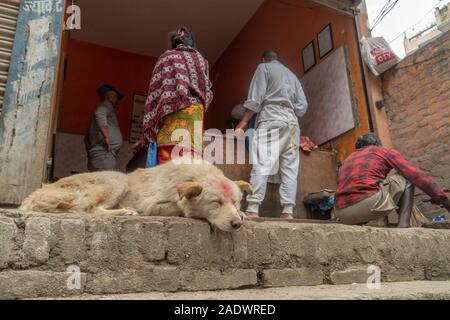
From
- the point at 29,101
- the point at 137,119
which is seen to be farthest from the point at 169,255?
the point at 137,119

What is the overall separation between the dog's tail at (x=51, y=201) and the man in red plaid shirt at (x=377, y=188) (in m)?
3.06

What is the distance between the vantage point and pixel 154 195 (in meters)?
3.01

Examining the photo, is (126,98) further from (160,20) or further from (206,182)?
(206,182)

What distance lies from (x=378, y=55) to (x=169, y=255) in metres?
5.25

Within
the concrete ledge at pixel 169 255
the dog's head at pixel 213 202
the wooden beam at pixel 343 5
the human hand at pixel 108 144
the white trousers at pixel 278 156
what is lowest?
the concrete ledge at pixel 169 255

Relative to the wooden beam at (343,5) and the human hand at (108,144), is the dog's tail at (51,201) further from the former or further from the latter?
the wooden beam at (343,5)

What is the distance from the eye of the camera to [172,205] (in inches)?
113

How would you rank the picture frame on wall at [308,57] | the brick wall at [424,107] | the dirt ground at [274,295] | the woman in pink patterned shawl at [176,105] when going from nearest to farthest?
the dirt ground at [274,295]
the woman in pink patterned shawl at [176,105]
the brick wall at [424,107]
the picture frame on wall at [308,57]

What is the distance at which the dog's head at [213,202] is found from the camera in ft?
8.54

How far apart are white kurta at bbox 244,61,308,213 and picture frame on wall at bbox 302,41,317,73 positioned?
1.82m

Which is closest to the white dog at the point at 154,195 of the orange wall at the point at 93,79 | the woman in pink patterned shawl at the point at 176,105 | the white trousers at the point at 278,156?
the woman in pink patterned shawl at the point at 176,105

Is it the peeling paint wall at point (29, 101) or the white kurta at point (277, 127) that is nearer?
the peeling paint wall at point (29, 101)

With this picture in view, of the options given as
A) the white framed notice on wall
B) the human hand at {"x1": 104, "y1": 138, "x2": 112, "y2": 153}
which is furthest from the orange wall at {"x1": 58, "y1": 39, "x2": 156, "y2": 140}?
the human hand at {"x1": 104, "y1": 138, "x2": 112, "y2": 153}
